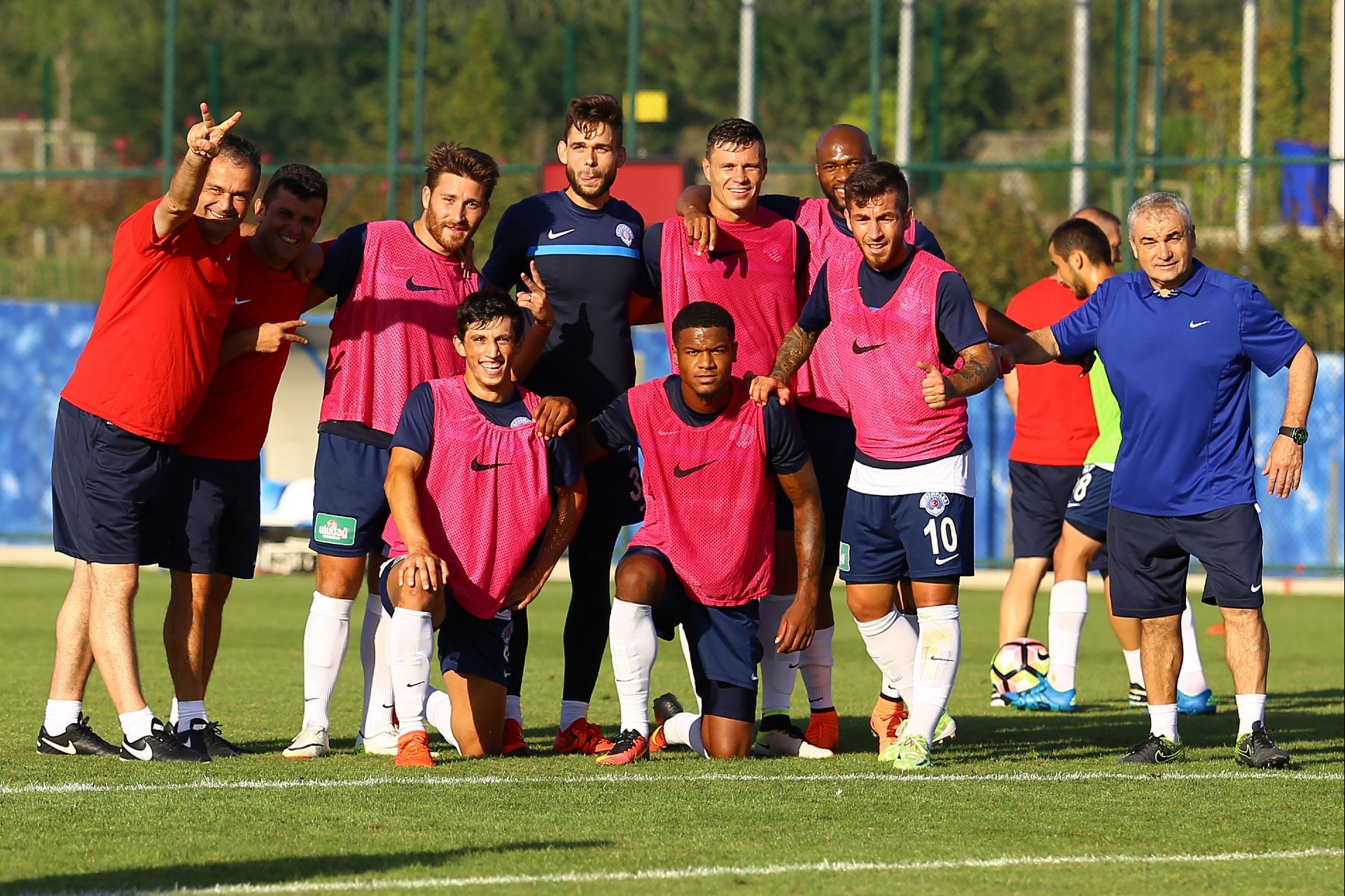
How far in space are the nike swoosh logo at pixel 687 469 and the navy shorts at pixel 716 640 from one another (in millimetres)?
313

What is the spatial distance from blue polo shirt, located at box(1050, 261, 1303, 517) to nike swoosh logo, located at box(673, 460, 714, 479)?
159 cm

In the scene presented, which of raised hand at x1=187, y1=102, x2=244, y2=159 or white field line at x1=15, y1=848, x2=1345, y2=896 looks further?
raised hand at x1=187, y1=102, x2=244, y2=159

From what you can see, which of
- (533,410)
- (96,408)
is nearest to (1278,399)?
(533,410)

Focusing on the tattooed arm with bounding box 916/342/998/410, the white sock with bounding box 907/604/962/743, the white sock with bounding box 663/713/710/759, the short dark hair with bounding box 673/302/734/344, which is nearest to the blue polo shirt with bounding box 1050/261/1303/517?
the tattooed arm with bounding box 916/342/998/410

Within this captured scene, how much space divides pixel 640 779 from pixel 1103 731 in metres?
2.68

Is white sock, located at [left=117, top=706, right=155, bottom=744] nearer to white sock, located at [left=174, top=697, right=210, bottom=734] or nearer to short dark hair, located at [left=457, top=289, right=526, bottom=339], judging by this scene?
white sock, located at [left=174, top=697, right=210, bottom=734]

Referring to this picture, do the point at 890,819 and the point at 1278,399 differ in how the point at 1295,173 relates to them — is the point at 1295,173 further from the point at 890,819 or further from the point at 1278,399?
the point at 890,819

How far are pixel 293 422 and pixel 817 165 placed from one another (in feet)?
40.1

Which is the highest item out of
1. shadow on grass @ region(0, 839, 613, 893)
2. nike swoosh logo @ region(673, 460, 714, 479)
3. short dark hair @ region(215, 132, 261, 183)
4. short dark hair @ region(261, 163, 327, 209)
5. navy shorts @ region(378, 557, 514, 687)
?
short dark hair @ region(215, 132, 261, 183)

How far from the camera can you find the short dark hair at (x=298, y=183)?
724 centimetres

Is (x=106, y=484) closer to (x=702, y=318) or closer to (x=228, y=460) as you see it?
(x=228, y=460)

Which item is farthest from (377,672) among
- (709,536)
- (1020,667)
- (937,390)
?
(1020,667)

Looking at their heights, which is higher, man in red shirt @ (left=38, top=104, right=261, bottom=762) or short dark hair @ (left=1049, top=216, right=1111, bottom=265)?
short dark hair @ (left=1049, top=216, right=1111, bottom=265)

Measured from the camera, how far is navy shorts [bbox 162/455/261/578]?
7.30 metres
